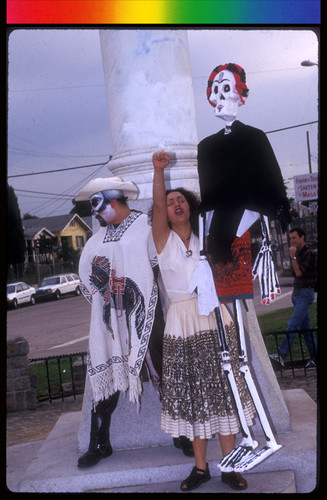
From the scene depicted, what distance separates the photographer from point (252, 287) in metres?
3.05

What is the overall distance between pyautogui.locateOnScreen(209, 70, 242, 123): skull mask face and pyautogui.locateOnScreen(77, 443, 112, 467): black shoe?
202 cm

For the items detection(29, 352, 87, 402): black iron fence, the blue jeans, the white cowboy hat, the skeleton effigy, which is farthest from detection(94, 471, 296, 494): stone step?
detection(29, 352, 87, 402): black iron fence

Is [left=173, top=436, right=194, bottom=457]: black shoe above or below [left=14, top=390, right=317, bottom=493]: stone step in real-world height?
above

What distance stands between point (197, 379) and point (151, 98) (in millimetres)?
1595

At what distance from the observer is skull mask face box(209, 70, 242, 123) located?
9.55 feet

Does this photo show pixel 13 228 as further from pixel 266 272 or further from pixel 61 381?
pixel 61 381

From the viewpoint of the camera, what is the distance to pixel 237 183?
2908mm

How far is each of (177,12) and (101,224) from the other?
1.23 meters

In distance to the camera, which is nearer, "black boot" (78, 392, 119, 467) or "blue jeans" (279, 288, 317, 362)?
"black boot" (78, 392, 119, 467)

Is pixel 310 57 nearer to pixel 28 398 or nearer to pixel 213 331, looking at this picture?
pixel 213 331

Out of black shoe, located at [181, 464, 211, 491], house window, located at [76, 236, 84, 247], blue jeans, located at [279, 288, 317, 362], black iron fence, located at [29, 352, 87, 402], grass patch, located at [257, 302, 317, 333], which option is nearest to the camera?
black shoe, located at [181, 464, 211, 491]

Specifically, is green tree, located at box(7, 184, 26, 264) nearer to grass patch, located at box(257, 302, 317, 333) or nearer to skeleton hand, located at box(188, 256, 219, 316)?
skeleton hand, located at box(188, 256, 219, 316)

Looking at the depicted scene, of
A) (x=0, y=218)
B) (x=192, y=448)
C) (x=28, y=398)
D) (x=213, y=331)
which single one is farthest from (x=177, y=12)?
(x=28, y=398)

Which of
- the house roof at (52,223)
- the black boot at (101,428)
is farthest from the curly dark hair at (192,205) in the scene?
the black boot at (101,428)
